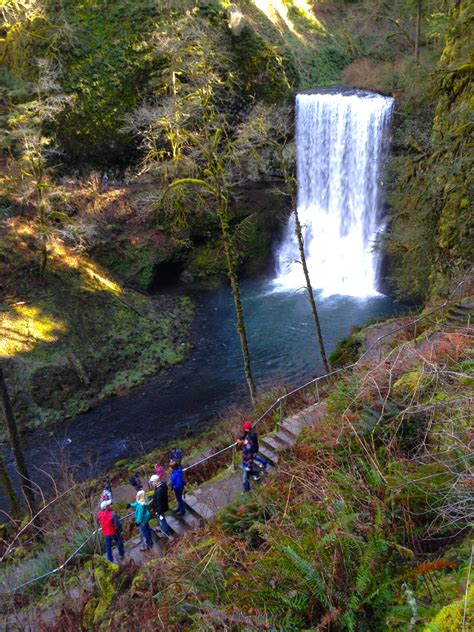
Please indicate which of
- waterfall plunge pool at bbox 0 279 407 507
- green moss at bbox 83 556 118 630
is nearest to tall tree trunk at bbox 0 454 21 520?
waterfall plunge pool at bbox 0 279 407 507

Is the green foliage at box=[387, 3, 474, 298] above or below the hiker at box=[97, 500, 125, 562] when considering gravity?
above

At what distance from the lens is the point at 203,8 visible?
26781 millimetres

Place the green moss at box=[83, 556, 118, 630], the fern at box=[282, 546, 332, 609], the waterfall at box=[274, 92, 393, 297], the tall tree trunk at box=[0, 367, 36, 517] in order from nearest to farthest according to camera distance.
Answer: the fern at box=[282, 546, 332, 609] → the green moss at box=[83, 556, 118, 630] → the tall tree trunk at box=[0, 367, 36, 517] → the waterfall at box=[274, 92, 393, 297]

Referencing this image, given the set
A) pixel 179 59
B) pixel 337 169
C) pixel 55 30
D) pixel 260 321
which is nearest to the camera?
pixel 179 59

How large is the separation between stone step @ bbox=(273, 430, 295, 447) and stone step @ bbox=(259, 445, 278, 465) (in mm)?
328

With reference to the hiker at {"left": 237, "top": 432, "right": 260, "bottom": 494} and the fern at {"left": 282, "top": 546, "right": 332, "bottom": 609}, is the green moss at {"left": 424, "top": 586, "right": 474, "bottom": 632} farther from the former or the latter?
the hiker at {"left": 237, "top": 432, "right": 260, "bottom": 494}

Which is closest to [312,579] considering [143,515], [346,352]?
[143,515]

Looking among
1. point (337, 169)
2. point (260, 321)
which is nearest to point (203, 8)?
point (337, 169)

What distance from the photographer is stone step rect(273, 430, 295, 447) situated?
948 centimetres

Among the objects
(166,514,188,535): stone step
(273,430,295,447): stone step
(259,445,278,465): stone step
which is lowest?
(166,514,188,535): stone step

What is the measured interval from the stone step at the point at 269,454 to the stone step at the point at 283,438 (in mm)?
328

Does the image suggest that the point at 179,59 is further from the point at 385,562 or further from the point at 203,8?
the point at 203,8

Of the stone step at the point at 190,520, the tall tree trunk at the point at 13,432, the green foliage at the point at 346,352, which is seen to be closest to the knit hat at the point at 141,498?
the stone step at the point at 190,520

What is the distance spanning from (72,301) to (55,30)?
16.2 meters
